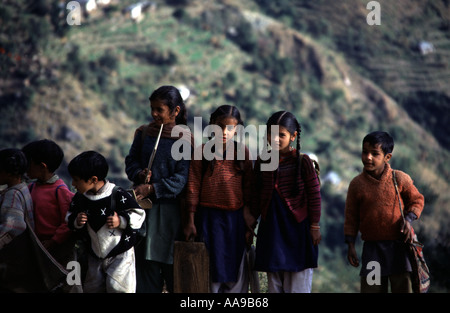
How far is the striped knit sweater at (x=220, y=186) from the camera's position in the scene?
3191 mm

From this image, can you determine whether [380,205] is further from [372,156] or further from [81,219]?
[81,219]

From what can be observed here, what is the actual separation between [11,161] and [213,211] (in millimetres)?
1163

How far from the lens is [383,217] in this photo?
3121 mm

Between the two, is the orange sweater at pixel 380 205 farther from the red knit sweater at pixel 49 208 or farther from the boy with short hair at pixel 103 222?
the red knit sweater at pixel 49 208

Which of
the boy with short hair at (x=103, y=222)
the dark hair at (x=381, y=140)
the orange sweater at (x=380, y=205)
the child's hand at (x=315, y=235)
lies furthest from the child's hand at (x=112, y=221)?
the dark hair at (x=381, y=140)

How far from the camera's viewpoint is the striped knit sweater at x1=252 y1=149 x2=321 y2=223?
10.3 ft

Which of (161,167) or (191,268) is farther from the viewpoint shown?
(161,167)

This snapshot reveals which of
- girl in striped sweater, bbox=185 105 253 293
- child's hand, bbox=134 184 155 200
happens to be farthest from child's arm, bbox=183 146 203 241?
child's hand, bbox=134 184 155 200

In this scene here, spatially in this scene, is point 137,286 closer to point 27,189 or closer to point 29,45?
point 27,189

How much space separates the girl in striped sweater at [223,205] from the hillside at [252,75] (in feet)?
68.3

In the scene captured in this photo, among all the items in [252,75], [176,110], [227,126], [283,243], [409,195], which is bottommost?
[283,243]

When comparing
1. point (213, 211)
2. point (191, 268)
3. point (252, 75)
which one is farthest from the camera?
point (252, 75)

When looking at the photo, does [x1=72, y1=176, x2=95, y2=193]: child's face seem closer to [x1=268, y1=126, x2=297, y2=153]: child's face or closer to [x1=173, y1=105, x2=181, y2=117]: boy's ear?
[x1=173, y1=105, x2=181, y2=117]: boy's ear

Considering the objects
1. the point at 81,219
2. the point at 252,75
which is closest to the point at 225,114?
the point at 81,219
